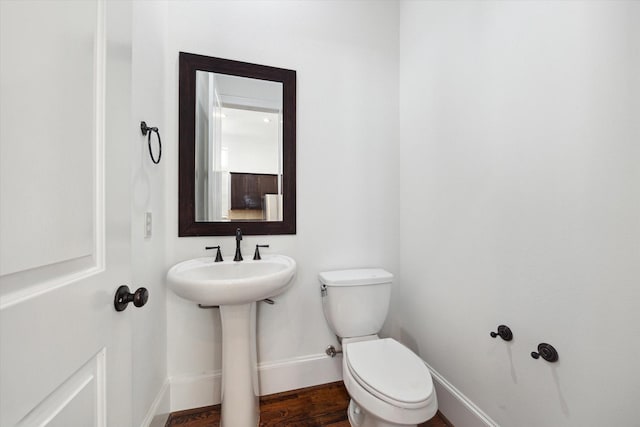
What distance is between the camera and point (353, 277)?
1455 mm

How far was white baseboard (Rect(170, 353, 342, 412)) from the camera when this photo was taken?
4.56 feet

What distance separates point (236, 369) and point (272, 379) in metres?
0.41

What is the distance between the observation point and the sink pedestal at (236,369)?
1196mm

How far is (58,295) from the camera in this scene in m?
0.40

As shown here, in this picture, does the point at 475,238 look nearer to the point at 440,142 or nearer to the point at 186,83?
the point at 440,142

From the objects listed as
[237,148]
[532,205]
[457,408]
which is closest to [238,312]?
[237,148]

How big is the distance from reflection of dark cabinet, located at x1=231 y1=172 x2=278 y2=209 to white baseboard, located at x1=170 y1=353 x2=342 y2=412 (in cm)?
95

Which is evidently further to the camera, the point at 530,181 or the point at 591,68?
the point at 530,181

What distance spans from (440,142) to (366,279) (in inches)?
33.9

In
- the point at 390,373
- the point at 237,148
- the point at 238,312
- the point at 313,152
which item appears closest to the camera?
the point at 390,373

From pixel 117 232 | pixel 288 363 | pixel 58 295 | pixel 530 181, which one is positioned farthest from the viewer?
pixel 288 363

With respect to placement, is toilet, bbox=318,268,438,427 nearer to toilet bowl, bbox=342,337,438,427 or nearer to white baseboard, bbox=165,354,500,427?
toilet bowl, bbox=342,337,438,427

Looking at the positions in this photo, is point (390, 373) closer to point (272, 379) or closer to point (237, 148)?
point (272, 379)

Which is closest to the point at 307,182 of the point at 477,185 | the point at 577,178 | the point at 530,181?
the point at 477,185
